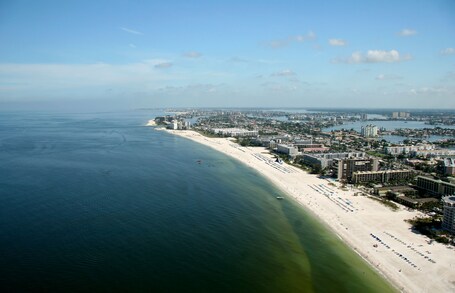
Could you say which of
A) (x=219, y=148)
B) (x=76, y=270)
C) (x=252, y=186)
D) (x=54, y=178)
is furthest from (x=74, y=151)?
(x=76, y=270)

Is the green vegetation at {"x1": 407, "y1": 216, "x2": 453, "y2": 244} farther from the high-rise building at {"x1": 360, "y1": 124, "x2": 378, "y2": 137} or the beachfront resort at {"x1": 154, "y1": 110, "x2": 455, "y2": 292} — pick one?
the high-rise building at {"x1": 360, "y1": 124, "x2": 378, "y2": 137}

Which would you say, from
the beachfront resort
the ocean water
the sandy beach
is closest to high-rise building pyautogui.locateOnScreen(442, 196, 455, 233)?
the beachfront resort

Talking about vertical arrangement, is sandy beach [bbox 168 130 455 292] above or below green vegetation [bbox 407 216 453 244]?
below

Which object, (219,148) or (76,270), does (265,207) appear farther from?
(219,148)

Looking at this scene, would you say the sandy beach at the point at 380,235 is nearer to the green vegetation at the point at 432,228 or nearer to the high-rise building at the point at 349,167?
the green vegetation at the point at 432,228

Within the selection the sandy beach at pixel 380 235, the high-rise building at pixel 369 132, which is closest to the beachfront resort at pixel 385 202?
the sandy beach at pixel 380 235

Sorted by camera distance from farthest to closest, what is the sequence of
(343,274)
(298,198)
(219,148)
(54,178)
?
(219,148), (54,178), (298,198), (343,274)

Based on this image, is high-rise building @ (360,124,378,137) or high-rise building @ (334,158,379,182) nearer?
high-rise building @ (334,158,379,182)

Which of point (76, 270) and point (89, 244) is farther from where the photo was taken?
point (89, 244)
